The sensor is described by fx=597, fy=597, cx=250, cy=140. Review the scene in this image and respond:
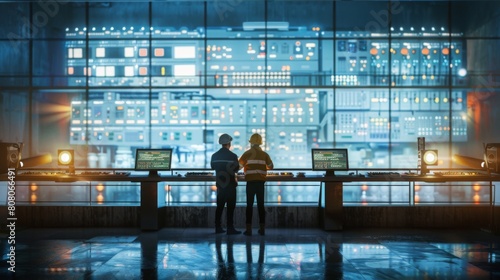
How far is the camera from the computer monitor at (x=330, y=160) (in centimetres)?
1053

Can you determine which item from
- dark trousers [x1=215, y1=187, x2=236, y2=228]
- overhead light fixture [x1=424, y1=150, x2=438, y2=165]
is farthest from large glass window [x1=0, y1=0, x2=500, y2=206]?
dark trousers [x1=215, y1=187, x2=236, y2=228]

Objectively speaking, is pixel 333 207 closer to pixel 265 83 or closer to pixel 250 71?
pixel 265 83

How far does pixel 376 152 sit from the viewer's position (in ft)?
60.8

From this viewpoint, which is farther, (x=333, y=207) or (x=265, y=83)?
(x=265, y=83)

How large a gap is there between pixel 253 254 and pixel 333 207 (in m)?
2.78

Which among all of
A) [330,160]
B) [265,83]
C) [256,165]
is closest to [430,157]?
[330,160]

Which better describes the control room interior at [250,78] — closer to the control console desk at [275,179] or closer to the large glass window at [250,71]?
the large glass window at [250,71]

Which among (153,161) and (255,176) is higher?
(153,161)

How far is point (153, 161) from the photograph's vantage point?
419 inches

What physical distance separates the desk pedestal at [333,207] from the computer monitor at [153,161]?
2835mm

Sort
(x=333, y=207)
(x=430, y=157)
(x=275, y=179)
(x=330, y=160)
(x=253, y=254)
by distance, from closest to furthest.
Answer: (x=253, y=254), (x=275, y=179), (x=333, y=207), (x=330, y=160), (x=430, y=157)

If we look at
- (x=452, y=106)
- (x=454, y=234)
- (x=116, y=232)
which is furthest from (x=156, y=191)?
(x=452, y=106)

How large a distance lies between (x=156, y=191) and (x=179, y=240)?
4.69 ft

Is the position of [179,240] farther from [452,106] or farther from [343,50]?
[452,106]
